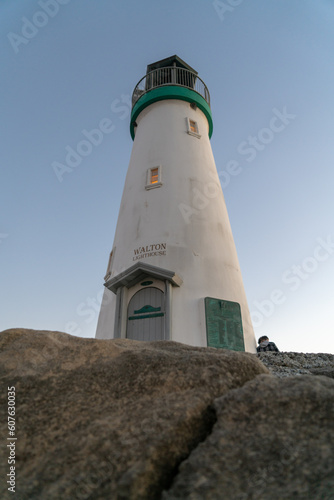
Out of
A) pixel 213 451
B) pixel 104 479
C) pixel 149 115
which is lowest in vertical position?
pixel 104 479

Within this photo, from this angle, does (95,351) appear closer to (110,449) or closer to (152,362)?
(152,362)

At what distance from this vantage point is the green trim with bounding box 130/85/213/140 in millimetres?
14617

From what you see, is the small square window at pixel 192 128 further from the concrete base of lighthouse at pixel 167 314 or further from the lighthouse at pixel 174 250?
the concrete base of lighthouse at pixel 167 314

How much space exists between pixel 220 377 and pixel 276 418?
21.9 inches

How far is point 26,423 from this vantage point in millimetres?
1953

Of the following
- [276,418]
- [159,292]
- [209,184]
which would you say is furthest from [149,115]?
[276,418]

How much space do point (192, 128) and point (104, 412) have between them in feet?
44.3

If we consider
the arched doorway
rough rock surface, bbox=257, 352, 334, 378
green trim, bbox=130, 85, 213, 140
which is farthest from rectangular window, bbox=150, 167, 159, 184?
rough rock surface, bbox=257, 352, 334, 378

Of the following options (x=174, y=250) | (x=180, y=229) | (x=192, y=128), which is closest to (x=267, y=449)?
(x=174, y=250)

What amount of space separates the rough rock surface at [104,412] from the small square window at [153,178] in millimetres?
9686

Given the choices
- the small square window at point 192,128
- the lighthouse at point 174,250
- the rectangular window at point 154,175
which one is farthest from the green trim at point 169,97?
the rectangular window at point 154,175

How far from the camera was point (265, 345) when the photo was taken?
31.0ft

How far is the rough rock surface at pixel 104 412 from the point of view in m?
1.55

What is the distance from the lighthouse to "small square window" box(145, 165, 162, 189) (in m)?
0.04
